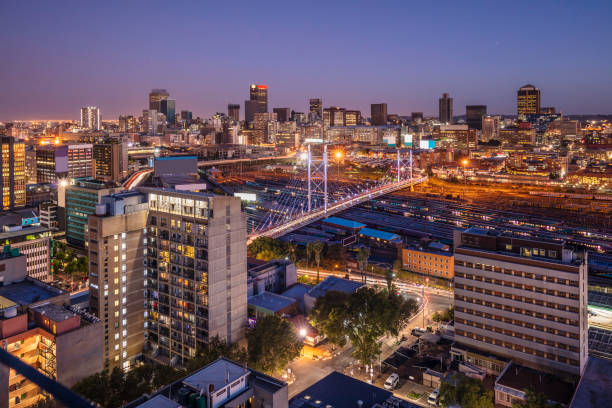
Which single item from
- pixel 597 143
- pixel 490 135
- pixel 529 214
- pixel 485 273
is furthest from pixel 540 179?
pixel 490 135

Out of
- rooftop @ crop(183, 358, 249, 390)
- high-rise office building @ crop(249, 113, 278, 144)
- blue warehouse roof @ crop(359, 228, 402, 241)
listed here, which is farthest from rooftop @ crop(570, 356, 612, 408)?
high-rise office building @ crop(249, 113, 278, 144)

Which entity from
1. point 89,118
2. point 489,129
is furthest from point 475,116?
point 89,118

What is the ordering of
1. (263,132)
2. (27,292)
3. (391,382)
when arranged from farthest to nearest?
1. (263,132)
2. (27,292)
3. (391,382)

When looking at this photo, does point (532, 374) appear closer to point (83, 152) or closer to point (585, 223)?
point (585, 223)

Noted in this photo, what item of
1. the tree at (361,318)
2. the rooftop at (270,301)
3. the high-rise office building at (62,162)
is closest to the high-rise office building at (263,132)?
the high-rise office building at (62,162)

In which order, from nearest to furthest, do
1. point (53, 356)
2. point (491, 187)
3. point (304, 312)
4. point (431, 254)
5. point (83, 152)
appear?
point (53, 356), point (304, 312), point (431, 254), point (83, 152), point (491, 187)

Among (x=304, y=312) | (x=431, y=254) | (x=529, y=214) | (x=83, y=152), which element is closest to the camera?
(x=304, y=312)

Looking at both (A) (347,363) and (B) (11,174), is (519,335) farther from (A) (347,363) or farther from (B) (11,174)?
(B) (11,174)
